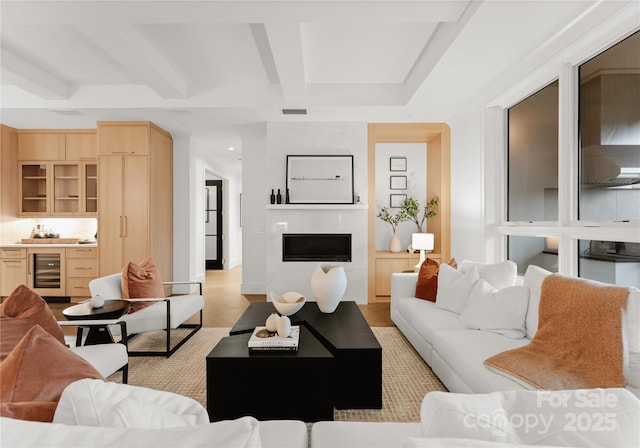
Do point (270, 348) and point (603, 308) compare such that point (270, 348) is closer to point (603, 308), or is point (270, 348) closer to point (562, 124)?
point (603, 308)

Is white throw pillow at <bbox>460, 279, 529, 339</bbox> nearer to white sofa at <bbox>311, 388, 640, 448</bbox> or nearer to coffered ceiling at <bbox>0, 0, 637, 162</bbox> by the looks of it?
white sofa at <bbox>311, 388, 640, 448</bbox>

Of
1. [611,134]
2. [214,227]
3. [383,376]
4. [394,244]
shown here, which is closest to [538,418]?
[383,376]

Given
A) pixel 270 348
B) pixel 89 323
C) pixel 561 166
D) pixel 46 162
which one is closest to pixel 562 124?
pixel 561 166

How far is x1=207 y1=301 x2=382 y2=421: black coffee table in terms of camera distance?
1.95m

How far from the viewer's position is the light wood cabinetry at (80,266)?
513cm

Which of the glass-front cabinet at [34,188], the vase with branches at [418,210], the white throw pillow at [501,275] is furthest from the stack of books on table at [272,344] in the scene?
the glass-front cabinet at [34,188]

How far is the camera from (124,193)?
16.3 ft

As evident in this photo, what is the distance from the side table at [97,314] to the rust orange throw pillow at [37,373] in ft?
5.68

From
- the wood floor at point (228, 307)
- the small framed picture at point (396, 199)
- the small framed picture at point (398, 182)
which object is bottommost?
the wood floor at point (228, 307)

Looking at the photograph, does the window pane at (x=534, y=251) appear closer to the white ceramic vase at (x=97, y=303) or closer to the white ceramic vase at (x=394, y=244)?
the white ceramic vase at (x=394, y=244)

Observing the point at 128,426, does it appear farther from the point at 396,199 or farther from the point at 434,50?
the point at 396,199

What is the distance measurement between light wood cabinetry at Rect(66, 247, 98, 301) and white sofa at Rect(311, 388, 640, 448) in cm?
565

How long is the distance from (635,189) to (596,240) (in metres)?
0.44

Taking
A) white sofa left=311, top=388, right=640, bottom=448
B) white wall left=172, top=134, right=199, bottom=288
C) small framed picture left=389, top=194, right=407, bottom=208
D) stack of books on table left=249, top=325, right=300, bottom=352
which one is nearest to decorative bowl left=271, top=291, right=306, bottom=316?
stack of books on table left=249, top=325, right=300, bottom=352
